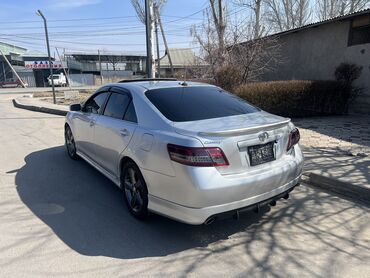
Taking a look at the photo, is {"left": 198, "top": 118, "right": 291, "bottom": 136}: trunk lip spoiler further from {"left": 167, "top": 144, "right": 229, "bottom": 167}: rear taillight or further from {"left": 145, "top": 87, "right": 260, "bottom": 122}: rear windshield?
{"left": 145, "top": 87, "right": 260, "bottom": 122}: rear windshield

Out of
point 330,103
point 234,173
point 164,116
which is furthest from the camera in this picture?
point 330,103

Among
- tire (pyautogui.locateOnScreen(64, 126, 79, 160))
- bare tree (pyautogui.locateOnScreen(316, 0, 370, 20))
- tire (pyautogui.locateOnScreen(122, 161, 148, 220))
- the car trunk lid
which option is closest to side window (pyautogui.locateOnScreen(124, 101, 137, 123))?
tire (pyautogui.locateOnScreen(122, 161, 148, 220))

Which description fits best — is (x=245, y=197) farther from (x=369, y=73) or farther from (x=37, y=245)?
(x=369, y=73)

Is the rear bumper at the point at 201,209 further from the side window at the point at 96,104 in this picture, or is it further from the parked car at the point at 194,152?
the side window at the point at 96,104

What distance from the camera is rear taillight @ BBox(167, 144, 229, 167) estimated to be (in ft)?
9.91

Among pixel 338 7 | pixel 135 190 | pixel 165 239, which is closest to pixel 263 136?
pixel 165 239

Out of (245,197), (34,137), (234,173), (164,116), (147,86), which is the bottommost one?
(34,137)

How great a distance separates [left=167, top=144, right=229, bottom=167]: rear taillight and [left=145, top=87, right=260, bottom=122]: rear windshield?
1.83 ft

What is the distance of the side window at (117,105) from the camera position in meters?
4.29

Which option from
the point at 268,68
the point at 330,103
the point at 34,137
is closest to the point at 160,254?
the point at 34,137

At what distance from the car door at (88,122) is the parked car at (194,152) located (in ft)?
1.70

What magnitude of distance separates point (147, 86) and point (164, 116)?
88 cm

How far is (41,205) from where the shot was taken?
4.33 meters

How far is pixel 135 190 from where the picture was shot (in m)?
3.86
